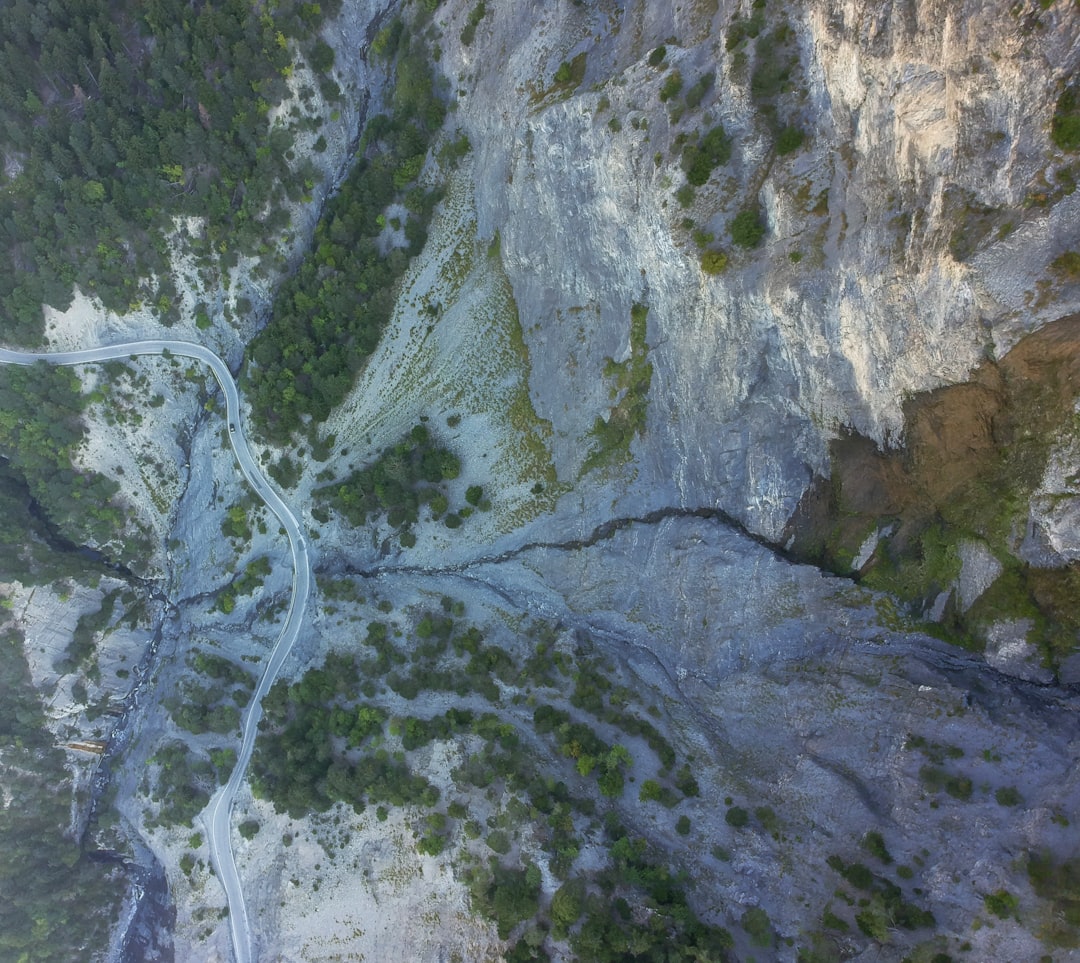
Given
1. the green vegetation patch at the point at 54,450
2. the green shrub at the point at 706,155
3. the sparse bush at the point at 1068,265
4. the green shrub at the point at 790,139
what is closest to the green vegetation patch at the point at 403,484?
the green vegetation patch at the point at 54,450

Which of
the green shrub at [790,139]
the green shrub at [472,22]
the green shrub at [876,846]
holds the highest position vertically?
the green shrub at [472,22]

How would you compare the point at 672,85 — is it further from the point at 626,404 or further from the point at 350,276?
the point at 350,276

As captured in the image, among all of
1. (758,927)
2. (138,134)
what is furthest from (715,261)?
(138,134)

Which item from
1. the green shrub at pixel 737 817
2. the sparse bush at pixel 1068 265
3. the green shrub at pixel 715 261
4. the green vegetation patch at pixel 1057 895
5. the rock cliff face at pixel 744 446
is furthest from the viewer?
the green shrub at pixel 737 817

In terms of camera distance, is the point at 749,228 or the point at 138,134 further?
the point at 138,134

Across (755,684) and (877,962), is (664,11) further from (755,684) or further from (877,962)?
(877,962)

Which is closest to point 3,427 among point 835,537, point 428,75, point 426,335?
point 426,335

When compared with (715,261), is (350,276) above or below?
above

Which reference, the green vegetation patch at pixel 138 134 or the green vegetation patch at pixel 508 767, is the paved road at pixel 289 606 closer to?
the green vegetation patch at pixel 508 767
